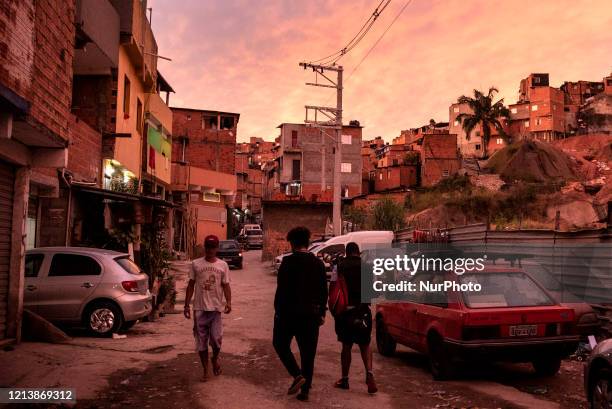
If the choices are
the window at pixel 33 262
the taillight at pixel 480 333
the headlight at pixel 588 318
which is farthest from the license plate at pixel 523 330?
the window at pixel 33 262

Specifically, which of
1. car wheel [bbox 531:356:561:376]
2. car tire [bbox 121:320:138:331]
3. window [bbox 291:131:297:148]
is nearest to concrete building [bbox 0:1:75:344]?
car tire [bbox 121:320:138:331]

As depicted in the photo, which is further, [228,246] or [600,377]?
[228,246]

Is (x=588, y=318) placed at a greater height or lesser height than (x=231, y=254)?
lesser

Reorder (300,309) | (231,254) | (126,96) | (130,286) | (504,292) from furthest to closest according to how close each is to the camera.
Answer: (231,254)
(126,96)
(130,286)
(504,292)
(300,309)

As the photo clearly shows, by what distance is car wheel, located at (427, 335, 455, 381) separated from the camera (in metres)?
7.91

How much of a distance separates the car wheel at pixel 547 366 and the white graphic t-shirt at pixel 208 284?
180 inches

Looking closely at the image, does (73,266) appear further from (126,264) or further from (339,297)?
(339,297)

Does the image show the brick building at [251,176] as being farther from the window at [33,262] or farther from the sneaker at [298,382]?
the sneaker at [298,382]

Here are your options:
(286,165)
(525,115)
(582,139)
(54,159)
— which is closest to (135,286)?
(54,159)

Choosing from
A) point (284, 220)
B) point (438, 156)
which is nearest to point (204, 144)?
point (284, 220)

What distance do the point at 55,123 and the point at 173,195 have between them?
31585mm

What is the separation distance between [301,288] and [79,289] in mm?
6349

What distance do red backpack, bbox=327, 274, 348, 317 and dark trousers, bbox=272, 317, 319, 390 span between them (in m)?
0.69

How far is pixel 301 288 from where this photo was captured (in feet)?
21.4
